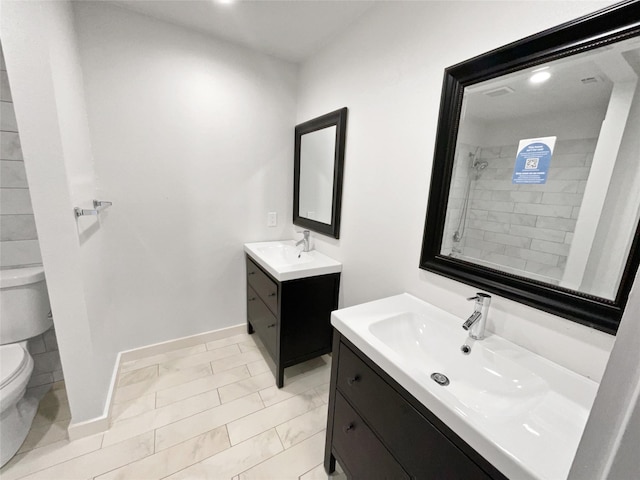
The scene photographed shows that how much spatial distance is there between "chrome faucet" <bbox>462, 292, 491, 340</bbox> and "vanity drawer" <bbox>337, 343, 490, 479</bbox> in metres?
0.37

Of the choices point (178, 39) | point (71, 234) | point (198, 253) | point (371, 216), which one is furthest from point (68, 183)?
point (371, 216)

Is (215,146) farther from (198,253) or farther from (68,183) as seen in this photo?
(68,183)

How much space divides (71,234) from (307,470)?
1582 millimetres

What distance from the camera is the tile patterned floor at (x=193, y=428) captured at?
1222 mm

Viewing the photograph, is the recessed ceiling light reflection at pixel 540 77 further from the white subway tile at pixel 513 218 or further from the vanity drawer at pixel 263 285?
the vanity drawer at pixel 263 285

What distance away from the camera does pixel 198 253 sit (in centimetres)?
203

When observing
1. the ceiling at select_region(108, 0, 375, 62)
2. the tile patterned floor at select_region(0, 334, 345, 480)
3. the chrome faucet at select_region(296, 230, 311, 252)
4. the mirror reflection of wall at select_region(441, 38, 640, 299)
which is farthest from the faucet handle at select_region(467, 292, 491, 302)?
the ceiling at select_region(108, 0, 375, 62)

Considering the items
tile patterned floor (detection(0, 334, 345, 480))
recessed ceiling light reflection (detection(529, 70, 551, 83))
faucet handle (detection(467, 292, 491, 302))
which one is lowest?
tile patterned floor (detection(0, 334, 345, 480))

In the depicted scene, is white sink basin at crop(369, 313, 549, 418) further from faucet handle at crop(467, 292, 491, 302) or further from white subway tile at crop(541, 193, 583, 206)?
white subway tile at crop(541, 193, 583, 206)

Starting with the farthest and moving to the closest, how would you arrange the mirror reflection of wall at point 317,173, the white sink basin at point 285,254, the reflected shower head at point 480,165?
the white sink basin at point 285,254 < the mirror reflection of wall at point 317,173 < the reflected shower head at point 480,165

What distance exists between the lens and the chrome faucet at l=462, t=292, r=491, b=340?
923 millimetres

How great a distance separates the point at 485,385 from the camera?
870 millimetres

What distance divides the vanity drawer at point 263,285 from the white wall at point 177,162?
19 cm

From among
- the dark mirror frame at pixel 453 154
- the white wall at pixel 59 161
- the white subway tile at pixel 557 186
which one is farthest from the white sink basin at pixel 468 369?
the white wall at pixel 59 161
